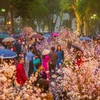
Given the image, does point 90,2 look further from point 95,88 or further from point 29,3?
point 95,88

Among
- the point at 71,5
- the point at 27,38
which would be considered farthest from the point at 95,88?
the point at 71,5

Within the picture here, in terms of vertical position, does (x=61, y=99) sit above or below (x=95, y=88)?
below

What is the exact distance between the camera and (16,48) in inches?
896

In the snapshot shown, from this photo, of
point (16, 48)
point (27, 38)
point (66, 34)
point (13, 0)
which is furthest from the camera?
point (13, 0)

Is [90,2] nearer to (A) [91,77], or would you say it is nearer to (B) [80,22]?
(B) [80,22]

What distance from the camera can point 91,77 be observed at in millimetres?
8148

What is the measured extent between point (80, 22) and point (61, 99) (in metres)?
45.9

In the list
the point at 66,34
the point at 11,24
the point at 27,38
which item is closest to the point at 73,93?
the point at 66,34

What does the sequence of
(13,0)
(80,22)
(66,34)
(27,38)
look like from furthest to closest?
(80,22) → (13,0) → (27,38) → (66,34)

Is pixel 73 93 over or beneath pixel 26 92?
beneath

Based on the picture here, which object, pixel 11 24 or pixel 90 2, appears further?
pixel 90 2

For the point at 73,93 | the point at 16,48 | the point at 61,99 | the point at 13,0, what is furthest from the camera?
the point at 13,0

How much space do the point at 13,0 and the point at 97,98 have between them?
1307 inches

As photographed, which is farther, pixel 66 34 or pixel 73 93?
pixel 66 34
